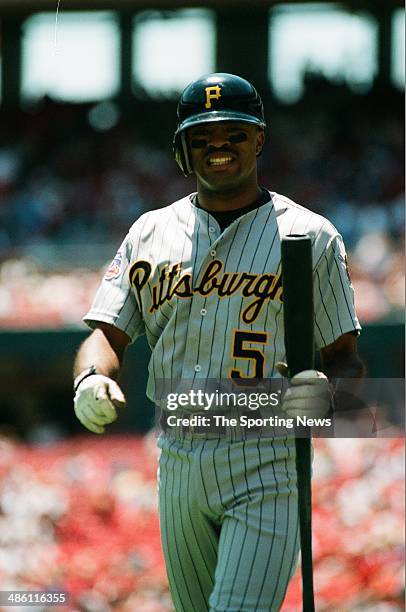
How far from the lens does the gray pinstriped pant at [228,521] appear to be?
10.7 ft

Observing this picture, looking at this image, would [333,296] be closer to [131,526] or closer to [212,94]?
[212,94]

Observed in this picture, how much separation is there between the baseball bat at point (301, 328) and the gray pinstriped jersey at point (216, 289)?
0.55 feet

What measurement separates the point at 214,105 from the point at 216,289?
0.49 meters

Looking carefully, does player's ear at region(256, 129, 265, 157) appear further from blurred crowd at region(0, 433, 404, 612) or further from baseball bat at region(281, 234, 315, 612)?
blurred crowd at region(0, 433, 404, 612)

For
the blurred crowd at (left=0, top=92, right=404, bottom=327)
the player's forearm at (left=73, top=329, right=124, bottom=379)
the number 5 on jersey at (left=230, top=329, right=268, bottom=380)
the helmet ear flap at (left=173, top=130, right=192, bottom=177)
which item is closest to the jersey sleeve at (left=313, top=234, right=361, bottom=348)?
the number 5 on jersey at (left=230, top=329, right=268, bottom=380)

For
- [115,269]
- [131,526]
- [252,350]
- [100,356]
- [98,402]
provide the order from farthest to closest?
[131,526] < [115,269] < [100,356] < [252,350] < [98,402]

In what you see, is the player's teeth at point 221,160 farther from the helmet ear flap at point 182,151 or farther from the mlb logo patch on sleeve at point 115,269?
the mlb logo patch on sleeve at point 115,269

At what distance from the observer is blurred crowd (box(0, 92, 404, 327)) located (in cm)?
1285

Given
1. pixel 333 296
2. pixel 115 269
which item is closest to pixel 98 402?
pixel 115 269

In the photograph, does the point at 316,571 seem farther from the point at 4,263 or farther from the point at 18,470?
the point at 4,263

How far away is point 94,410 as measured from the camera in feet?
11.0

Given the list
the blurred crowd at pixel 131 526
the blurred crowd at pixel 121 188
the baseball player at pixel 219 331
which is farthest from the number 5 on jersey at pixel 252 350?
the blurred crowd at pixel 121 188

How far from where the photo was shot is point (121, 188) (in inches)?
608

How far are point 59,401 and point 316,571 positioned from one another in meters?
6.41
